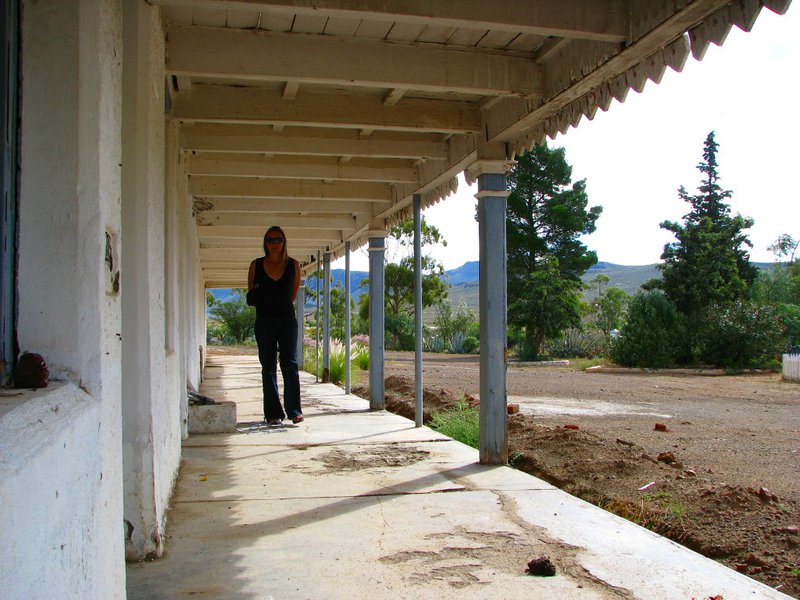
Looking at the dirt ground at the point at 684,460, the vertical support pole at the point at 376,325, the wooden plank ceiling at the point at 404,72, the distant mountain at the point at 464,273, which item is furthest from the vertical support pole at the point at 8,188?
the distant mountain at the point at 464,273

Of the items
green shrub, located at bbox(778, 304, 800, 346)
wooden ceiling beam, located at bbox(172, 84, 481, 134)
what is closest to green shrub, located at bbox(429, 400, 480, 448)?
wooden ceiling beam, located at bbox(172, 84, 481, 134)

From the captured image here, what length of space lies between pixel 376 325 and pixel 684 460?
13.2 feet

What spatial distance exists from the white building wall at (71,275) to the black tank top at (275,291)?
4.67m

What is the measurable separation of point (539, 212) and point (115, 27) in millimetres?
36887

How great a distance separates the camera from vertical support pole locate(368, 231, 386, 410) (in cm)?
931

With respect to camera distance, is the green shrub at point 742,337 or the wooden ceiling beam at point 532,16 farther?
the green shrub at point 742,337

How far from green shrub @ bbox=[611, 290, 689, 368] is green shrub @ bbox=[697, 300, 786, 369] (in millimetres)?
703

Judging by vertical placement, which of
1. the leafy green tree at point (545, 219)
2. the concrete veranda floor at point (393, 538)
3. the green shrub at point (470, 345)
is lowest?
the concrete veranda floor at point (393, 538)

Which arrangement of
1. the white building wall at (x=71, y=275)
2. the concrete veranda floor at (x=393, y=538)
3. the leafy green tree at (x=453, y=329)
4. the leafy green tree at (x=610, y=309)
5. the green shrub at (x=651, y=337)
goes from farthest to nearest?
the leafy green tree at (x=610, y=309) < the leafy green tree at (x=453, y=329) < the green shrub at (x=651, y=337) < the concrete veranda floor at (x=393, y=538) < the white building wall at (x=71, y=275)

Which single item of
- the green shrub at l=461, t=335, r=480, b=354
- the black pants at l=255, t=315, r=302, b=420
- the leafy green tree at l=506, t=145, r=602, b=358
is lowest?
the green shrub at l=461, t=335, r=480, b=354

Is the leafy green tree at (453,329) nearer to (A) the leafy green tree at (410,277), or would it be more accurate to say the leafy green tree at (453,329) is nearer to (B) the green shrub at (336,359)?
(A) the leafy green tree at (410,277)

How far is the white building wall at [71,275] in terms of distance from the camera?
5.49 ft

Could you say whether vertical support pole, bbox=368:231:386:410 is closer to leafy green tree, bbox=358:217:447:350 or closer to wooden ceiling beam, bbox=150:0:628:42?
wooden ceiling beam, bbox=150:0:628:42

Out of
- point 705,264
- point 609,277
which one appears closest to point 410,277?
point 705,264
